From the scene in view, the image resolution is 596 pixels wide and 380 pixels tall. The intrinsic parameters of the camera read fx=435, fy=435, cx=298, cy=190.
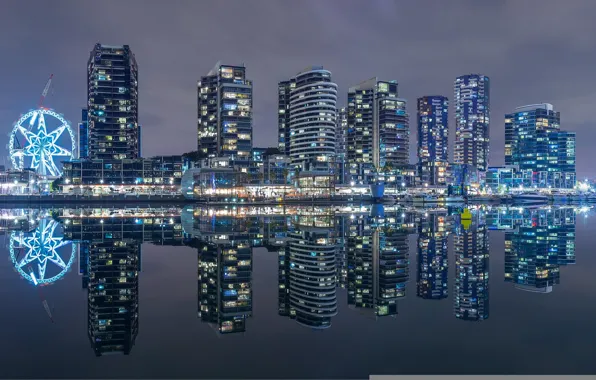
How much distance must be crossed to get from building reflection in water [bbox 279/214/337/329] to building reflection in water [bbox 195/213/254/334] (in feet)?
4.74

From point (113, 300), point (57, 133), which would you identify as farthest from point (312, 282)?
point (57, 133)

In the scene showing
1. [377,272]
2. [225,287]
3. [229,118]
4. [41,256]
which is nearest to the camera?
[225,287]

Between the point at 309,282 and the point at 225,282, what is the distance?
3433mm

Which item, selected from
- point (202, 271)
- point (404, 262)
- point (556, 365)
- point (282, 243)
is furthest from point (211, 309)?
point (282, 243)

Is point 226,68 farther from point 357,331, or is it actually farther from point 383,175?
point 357,331

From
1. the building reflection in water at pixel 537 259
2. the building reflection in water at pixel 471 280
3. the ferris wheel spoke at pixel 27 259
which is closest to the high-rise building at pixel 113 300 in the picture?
the ferris wheel spoke at pixel 27 259

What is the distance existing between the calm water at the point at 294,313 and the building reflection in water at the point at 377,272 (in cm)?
13

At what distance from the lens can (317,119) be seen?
17262 cm

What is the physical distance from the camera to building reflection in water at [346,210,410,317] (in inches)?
567

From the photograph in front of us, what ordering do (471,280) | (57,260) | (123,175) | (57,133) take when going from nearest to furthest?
(471,280) → (57,260) → (57,133) → (123,175)

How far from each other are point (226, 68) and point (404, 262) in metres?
171

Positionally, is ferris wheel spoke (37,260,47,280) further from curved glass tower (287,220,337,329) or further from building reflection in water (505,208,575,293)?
building reflection in water (505,208,575,293)

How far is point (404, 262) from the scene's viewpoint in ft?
76.5

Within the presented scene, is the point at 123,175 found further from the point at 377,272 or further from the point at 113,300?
the point at 113,300
